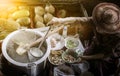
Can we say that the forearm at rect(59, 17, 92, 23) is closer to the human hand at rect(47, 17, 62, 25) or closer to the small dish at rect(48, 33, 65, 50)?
the human hand at rect(47, 17, 62, 25)

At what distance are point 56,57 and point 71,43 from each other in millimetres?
552

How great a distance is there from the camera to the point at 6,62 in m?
5.95

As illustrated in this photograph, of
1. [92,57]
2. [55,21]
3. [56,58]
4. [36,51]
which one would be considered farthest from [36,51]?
[92,57]

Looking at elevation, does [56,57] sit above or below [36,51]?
below

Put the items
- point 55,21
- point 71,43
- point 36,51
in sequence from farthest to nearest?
point 71,43, point 36,51, point 55,21

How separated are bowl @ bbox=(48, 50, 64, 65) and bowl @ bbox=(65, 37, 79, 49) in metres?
0.24

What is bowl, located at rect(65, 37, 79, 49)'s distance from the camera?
651cm

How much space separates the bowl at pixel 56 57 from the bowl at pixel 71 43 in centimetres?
24

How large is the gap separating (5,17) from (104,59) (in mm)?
2834

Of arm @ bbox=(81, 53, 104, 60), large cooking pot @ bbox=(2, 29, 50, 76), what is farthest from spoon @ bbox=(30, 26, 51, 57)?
arm @ bbox=(81, 53, 104, 60)

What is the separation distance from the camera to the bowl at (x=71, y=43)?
6512 millimetres

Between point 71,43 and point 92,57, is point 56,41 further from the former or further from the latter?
point 92,57

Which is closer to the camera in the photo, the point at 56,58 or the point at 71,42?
the point at 56,58

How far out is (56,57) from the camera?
20.7 feet
